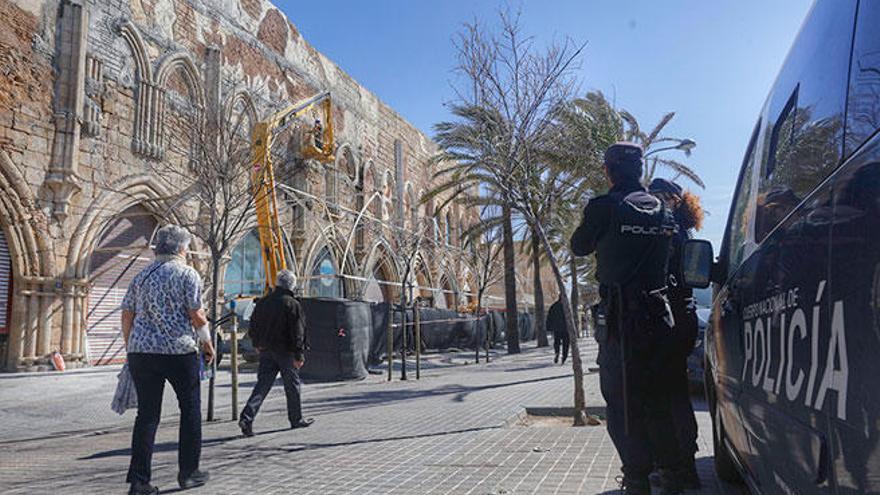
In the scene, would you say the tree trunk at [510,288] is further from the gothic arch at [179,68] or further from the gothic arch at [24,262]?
the gothic arch at [24,262]

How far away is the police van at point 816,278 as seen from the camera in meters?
1.27

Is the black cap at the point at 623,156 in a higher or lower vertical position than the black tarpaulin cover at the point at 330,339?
higher

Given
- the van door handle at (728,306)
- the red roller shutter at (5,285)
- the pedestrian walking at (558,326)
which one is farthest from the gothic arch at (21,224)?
the van door handle at (728,306)

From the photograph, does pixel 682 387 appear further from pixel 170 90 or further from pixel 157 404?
pixel 170 90

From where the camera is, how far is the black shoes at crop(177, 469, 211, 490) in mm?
4180

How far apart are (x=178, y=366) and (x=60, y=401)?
6.54 meters

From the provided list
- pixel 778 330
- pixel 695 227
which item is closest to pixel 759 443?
pixel 778 330

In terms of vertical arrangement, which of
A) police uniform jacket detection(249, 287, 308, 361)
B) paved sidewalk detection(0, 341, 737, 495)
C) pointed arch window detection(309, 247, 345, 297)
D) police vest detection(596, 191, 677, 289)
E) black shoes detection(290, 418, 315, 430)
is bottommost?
paved sidewalk detection(0, 341, 737, 495)

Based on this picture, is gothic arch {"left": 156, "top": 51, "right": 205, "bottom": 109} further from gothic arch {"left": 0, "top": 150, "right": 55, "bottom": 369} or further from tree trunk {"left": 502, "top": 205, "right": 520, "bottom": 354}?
tree trunk {"left": 502, "top": 205, "right": 520, "bottom": 354}

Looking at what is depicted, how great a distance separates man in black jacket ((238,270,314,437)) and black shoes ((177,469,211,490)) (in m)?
2.21

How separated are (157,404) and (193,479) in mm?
551

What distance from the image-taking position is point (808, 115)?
1.92 m

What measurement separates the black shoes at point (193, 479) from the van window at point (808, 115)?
3664 millimetres

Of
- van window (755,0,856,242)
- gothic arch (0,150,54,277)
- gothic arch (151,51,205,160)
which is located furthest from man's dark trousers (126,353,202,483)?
gothic arch (151,51,205,160)
